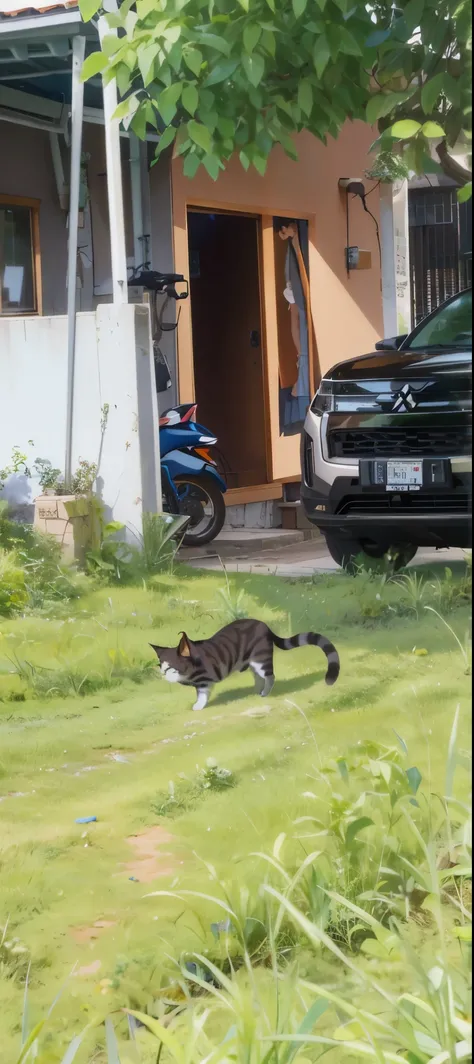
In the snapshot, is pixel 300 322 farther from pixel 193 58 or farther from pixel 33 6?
pixel 193 58

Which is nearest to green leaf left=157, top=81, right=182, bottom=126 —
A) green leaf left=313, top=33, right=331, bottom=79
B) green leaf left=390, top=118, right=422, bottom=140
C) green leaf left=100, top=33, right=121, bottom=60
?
green leaf left=100, top=33, right=121, bottom=60

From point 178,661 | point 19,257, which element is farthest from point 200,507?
point 178,661

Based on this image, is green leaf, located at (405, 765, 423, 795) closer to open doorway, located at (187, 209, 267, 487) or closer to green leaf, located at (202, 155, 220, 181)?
green leaf, located at (202, 155, 220, 181)

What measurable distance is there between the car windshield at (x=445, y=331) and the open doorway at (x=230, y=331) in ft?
12.1

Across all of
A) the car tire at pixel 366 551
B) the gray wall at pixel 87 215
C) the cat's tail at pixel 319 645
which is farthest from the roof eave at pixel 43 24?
the cat's tail at pixel 319 645

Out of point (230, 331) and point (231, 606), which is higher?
point (230, 331)

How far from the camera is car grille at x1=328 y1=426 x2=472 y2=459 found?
5.69m

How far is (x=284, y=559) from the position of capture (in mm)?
7453

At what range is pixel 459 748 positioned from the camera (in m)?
3.29

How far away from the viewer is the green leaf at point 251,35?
394 cm

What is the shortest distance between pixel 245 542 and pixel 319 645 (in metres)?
3.32

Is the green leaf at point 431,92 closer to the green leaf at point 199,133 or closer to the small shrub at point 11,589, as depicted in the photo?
the green leaf at point 199,133

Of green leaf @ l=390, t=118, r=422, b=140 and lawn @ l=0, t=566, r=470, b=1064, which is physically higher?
green leaf @ l=390, t=118, r=422, b=140

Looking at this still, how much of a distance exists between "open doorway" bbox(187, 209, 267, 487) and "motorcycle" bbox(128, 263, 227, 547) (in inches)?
85.1
